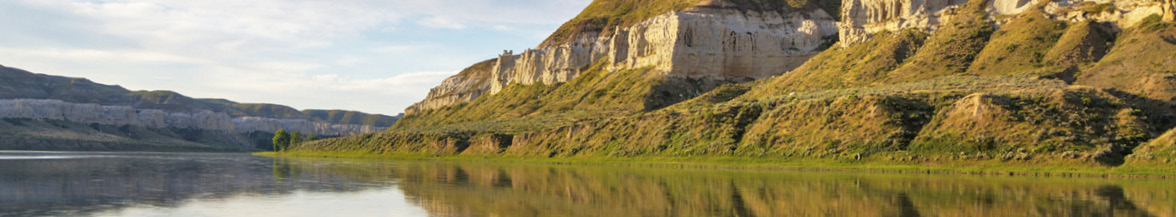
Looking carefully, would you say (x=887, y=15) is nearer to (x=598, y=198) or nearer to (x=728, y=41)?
(x=728, y=41)

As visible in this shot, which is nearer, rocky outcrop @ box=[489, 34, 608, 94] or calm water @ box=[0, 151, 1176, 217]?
calm water @ box=[0, 151, 1176, 217]

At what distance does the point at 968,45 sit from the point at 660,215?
87744 mm

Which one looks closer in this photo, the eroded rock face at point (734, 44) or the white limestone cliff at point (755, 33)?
the white limestone cliff at point (755, 33)

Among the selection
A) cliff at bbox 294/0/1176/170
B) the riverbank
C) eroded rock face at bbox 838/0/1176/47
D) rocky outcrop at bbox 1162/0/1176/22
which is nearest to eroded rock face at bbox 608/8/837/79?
cliff at bbox 294/0/1176/170

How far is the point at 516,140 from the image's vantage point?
104500 millimetres

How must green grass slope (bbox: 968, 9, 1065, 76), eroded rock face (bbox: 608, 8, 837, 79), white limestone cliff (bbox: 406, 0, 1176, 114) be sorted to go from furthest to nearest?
eroded rock face (bbox: 608, 8, 837, 79)
white limestone cliff (bbox: 406, 0, 1176, 114)
green grass slope (bbox: 968, 9, 1065, 76)

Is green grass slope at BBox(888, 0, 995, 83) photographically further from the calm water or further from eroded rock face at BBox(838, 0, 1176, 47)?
the calm water

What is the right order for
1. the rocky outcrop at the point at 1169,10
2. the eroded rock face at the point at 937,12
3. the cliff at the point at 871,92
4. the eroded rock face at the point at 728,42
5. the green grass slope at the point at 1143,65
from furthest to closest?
the eroded rock face at the point at 728,42
the eroded rock face at the point at 937,12
the rocky outcrop at the point at 1169,10
the green grass slope at the point at 1143,65
the cliff at the point at 871,92

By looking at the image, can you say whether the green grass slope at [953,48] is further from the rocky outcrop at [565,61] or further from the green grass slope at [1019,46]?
the rocky outcrop at [565,61]

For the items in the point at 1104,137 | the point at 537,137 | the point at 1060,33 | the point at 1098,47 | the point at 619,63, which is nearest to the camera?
the point at 1104,137

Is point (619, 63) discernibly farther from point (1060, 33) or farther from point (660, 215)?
point (660, 215)

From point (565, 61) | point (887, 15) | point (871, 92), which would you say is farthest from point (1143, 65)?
point (565, 61)

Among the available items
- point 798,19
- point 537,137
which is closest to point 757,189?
point 537,137

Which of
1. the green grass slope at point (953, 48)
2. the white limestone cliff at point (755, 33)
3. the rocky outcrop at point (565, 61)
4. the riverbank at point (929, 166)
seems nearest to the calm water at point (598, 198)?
the riverbank at point (929, 166)
